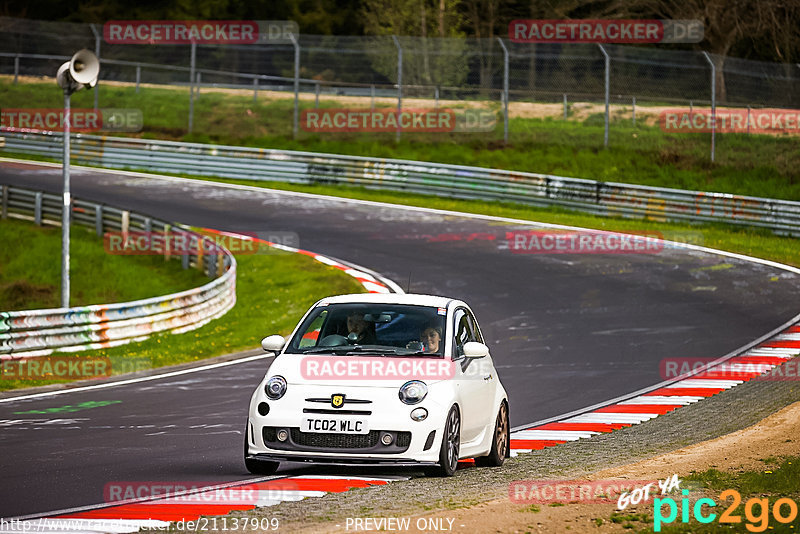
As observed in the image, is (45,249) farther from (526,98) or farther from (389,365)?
(389,365)

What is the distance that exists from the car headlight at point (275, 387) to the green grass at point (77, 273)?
16.8m

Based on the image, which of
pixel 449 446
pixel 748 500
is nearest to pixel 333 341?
pixel 449 446

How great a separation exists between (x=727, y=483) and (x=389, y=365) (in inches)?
105

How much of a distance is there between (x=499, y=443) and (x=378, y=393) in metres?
1.77

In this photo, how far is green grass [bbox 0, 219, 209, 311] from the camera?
25984mm

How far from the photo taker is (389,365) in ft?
31.1

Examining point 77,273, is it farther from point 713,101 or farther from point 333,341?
point 333,341

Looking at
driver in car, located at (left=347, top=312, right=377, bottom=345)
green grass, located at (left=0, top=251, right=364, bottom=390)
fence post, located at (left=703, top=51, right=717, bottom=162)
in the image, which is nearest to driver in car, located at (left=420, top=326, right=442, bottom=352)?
driver in car, located at (left=347, top=312, right=377, bottom=345)

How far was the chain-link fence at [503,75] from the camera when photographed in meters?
33.8

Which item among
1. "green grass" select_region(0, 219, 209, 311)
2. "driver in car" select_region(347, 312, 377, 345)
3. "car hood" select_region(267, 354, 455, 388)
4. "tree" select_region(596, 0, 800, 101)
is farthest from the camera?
"tree" select_region(596, 0, 800, 101)

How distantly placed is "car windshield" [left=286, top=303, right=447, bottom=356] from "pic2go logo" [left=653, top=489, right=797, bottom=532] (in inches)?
104

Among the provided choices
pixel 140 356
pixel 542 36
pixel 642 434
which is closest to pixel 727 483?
pixel 642 434

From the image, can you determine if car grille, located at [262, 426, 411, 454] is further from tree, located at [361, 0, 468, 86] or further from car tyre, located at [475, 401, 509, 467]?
tree, located at [361, 0, 468, 86]

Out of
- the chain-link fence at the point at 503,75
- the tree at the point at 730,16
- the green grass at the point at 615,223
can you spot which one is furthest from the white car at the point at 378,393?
the tree at the point at 730,16
